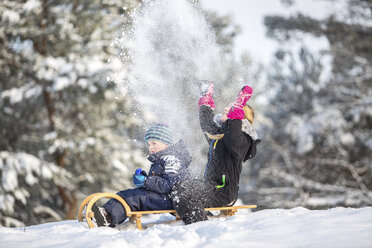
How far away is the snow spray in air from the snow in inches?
68.0

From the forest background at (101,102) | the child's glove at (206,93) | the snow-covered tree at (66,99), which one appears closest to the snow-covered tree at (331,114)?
the forest background at (101,102)

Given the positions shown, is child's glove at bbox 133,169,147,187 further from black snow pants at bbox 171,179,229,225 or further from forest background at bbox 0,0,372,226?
forest background at bbox 0,0,372,226

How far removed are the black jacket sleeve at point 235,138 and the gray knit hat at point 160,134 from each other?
0.57 meters

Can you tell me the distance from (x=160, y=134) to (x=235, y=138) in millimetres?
715

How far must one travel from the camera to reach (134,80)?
5.36 m

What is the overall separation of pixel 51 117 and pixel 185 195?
225 inches

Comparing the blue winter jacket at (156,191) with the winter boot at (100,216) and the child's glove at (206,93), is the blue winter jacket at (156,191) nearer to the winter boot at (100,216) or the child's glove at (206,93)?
the winter boot at (100,216)

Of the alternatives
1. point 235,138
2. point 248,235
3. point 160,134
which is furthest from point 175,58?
point 248,235

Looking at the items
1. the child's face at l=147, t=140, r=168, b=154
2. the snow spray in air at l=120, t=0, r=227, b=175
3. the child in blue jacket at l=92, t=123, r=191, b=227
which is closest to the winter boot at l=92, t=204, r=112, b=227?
the child in blue jacket at l=92, t=123, r=191, b=227

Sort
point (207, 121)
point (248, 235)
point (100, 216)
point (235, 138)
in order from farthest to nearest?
point (207, 121) < point (235, 138) < point (100, 216) < point (248, 235)

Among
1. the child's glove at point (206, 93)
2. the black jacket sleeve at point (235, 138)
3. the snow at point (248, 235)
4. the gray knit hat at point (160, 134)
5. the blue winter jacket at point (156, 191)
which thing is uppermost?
the child's glove at point (206, 93)

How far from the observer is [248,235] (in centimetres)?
202

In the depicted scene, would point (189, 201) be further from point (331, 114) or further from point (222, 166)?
Answer: point (331, 114)

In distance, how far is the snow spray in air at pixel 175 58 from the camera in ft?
14.4
